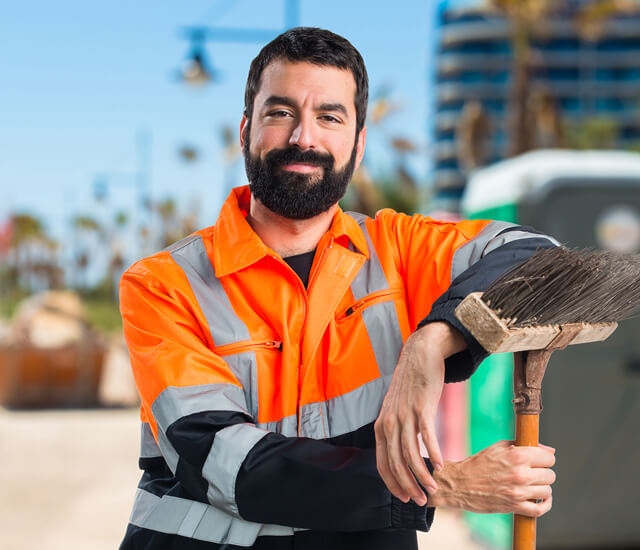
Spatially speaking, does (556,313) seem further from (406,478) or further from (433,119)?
(433,119)

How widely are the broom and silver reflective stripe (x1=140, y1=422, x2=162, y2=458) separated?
82cm

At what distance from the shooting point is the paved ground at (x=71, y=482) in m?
6.37

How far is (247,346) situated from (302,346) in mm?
125

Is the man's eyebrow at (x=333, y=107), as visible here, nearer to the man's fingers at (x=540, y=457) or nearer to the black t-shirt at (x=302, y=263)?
the black t-shirt at (x=302, y=263)

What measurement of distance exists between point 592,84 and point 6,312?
6039 centimetres

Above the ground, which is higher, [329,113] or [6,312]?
[329,113]

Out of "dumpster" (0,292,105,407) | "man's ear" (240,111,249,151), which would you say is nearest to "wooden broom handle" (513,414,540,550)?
"man's ear" (240,111,249,151)

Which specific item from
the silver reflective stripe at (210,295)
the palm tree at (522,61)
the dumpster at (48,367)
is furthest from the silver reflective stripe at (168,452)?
the palm tree at (522,61)

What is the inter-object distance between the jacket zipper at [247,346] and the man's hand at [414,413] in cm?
35

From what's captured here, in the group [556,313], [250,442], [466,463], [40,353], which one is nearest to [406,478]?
[466,463]

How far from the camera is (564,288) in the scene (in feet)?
5.40

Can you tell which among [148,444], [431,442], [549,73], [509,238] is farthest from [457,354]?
[549,73]

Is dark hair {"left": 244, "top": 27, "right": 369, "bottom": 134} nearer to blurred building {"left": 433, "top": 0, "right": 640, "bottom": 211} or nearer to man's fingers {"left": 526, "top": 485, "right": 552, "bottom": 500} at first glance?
man's fingers {"left": 526, "top": 485, "right": 552, "bottom": 500}

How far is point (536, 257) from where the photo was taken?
5.49 ft
